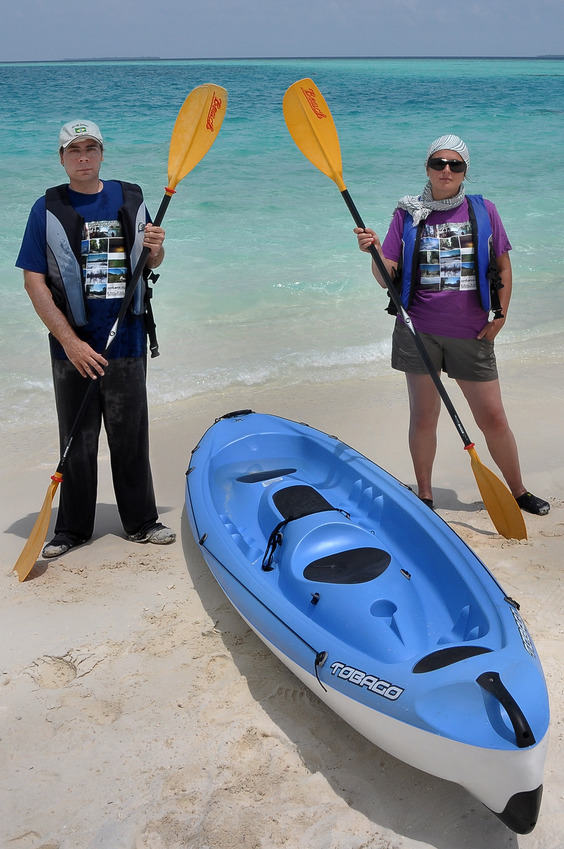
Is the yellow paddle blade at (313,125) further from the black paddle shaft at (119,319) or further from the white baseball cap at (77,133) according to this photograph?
the white baseball cap at (77,133)

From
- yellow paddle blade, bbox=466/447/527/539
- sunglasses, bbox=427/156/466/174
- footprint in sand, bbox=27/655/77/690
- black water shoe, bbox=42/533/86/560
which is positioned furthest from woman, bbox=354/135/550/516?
footprint in sand, bbox=27/655/77/690

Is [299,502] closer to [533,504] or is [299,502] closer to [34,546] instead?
[34,546]

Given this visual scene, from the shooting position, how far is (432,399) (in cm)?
367

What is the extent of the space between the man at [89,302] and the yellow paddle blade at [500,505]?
5.02 feet

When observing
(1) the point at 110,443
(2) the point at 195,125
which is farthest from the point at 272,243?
(1) the point at 110,443

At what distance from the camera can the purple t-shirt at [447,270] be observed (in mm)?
3328

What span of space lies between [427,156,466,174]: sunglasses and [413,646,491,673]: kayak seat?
1.94m

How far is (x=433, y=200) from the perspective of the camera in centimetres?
335

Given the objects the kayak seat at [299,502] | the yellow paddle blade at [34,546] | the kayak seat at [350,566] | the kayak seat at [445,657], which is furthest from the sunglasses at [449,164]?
the yellow paddle blade at [34,546]

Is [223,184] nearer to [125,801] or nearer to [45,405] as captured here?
[45,405]

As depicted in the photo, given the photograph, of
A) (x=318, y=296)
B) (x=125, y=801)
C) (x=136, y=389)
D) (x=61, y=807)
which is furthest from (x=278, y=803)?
(x=318, y=296)

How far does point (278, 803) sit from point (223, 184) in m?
11.8

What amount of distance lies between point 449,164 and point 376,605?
5.92 ft

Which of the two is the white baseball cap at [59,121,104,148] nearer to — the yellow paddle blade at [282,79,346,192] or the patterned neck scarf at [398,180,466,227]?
the yellow paddle blade at [282,79,346,192]
